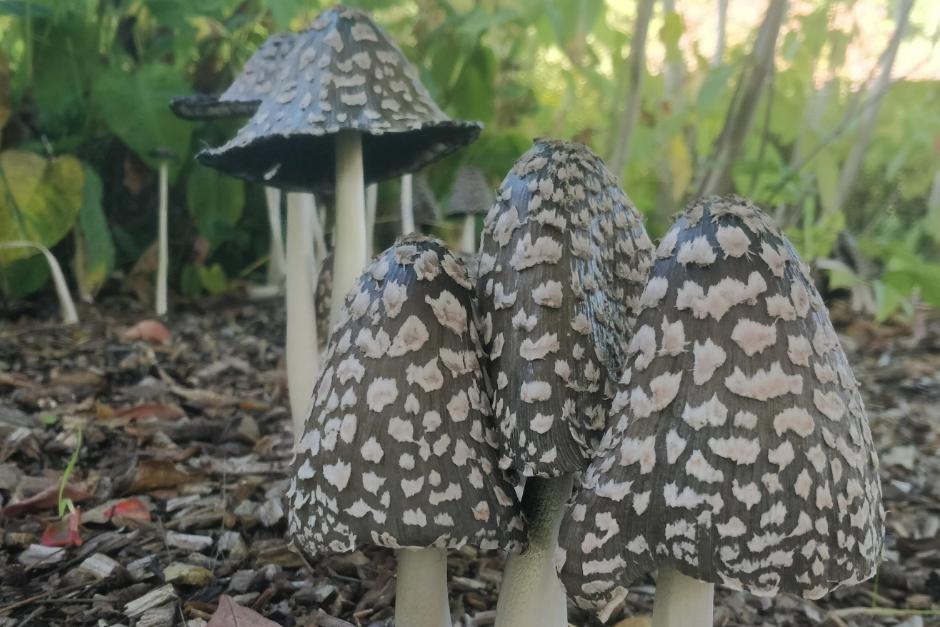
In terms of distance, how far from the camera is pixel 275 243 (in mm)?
5551

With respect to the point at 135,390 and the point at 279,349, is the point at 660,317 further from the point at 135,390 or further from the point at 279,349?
the point at 279,349

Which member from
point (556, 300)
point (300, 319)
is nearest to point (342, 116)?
point (300, 319)

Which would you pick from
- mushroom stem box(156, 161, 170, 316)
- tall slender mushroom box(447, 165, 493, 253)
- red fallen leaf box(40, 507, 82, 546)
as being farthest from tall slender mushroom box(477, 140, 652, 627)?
mushroom stem box(156, 161, 170, 316)

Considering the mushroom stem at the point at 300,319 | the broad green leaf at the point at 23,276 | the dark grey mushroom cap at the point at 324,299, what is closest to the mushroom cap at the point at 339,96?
the mushroom stem at the point at 300,319

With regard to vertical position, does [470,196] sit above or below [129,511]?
above

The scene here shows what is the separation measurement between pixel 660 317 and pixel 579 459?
34 cm

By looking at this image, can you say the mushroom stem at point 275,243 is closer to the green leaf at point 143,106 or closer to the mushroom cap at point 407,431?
the green leaf at point 143,106

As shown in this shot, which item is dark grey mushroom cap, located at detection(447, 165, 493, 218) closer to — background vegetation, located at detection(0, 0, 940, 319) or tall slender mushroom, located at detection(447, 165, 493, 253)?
tall slender mushroom, located at detection(447, 165, 493, 253)

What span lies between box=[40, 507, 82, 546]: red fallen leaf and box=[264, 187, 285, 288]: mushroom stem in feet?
8.36

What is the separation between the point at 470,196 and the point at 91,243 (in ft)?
7.75

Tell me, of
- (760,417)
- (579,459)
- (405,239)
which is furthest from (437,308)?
(760,417)

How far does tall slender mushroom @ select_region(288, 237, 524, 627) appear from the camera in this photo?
169 centimetres

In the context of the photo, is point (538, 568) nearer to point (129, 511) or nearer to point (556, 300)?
point (556, 300)

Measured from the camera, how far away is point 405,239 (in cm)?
188
